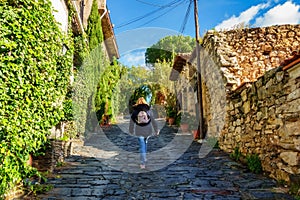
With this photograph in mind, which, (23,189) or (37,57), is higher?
→ (37,57)

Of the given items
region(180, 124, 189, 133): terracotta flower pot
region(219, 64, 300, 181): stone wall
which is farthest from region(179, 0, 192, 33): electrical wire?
region(219, 64, 300, 181): stone wall

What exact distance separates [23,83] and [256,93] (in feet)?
12.8

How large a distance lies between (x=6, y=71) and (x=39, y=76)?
1008 mm

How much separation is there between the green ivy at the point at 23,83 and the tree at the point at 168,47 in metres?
24.8

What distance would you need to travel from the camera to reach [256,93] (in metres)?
4.68

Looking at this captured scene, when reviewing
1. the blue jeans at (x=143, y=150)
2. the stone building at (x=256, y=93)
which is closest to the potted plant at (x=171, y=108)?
the stone building at (x=256, y=93)

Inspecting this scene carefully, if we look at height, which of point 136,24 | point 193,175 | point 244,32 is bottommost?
point 193,175

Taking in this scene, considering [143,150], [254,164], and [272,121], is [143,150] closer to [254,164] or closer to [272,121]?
[254,164]

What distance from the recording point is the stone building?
3482mm

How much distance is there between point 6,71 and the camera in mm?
2580

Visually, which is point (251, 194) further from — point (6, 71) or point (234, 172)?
point (6, 71)

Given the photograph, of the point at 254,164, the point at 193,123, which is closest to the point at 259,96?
the point at 254,164

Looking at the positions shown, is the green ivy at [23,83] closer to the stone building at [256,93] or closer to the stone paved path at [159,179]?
the stone paved path at [159,179]

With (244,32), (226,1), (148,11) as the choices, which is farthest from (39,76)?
(148,11)
